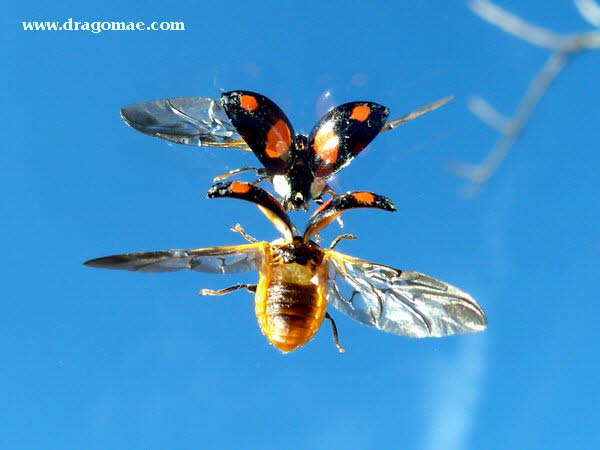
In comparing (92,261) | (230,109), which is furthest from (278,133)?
(92,261)

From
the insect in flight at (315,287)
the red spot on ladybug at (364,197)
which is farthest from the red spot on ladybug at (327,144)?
the red spot on ladybug at (364,197)

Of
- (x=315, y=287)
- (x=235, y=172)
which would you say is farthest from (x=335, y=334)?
(x=235, y=172)

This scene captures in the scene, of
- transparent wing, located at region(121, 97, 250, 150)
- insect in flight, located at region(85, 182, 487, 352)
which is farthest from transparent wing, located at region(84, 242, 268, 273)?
transparent wing, located at region(121, 97, 250, 150)

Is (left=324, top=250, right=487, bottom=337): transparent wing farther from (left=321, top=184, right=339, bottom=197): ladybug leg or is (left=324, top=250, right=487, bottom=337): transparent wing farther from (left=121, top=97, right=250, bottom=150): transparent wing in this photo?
(left=121, top=97, right=250, bottom=150): transparent wing

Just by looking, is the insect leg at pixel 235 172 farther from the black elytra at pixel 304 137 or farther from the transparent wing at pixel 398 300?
the transparent wing at pixel 398 300

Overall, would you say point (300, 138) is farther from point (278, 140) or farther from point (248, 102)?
point (248, 102)

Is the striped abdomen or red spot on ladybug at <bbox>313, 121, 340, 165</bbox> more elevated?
red spot on ladybug at <bbox>313, 121, 340, 165</bbox>

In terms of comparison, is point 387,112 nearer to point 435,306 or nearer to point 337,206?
point 337,206
